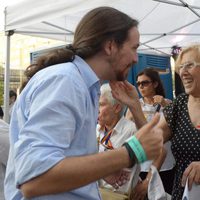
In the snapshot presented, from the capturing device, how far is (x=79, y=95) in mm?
1031

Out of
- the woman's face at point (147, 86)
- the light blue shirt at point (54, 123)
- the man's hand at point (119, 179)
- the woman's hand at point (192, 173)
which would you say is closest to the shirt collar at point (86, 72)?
the light blue shirt at point (54, 123)

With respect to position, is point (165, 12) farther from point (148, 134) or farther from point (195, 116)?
point (148, 134)

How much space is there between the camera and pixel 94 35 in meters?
1.22

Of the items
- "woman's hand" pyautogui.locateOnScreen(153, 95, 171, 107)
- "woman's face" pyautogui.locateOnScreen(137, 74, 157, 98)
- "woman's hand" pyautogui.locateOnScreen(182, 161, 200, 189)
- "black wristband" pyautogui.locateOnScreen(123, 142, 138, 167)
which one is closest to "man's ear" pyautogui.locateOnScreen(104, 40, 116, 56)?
"black wristband" pyautogui.locateOnScreen(123, 142, 138, 167)

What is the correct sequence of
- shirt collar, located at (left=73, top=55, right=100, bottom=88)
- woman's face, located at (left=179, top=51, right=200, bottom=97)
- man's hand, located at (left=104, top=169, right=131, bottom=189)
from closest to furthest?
shirt collar, located at (left=73, top=55, right=100, bottom=88), man's hand, located at (left=104, top=169, right=131, bottom=189), woman's face, located at (left=179, top=51, right=200, bottom=97)

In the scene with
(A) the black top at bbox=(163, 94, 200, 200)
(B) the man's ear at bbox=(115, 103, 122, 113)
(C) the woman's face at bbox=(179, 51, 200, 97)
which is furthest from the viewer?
(B) the man's ear at bbox=(115, 103, 122, 113)

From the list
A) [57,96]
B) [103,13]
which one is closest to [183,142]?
[103,13]

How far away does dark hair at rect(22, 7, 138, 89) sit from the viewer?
3.98ft

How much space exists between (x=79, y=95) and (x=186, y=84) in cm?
127

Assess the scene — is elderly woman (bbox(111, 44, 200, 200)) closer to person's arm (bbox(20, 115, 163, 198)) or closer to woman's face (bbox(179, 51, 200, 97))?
woman's face (bbox(179, 51, 200, 97))

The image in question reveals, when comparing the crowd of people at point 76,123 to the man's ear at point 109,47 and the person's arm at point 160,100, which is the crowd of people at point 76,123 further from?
the person's arm at point 160,100

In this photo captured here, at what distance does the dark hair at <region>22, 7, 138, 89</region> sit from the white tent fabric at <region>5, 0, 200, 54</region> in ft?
5.41

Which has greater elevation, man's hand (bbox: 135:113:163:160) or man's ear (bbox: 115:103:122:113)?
man's hand (bbox: 135:113:163:160)

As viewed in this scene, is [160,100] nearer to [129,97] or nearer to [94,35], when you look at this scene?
[129,97]
